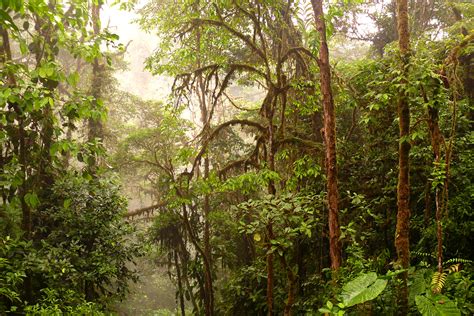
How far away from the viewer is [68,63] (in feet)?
54.7

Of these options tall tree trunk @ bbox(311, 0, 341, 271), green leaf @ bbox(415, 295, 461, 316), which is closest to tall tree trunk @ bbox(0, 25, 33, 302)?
tall tree trunk @ bbox(311, 0, 341, 271)

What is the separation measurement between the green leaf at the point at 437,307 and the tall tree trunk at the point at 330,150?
1.63 metres

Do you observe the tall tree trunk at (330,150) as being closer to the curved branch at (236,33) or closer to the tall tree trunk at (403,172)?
the tall tree trunk at (403,172)

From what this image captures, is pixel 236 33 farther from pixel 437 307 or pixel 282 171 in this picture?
pixel 437 307

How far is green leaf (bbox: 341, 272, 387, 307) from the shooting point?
2.42m

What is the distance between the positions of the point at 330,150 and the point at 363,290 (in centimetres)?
248

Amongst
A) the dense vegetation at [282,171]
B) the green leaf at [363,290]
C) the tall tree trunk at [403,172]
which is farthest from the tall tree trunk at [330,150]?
the green leaf at [363,290]

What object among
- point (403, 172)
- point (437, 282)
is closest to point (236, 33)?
point (403, 172)

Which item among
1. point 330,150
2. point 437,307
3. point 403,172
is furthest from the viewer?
point 330,150

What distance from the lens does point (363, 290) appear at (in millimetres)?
2521

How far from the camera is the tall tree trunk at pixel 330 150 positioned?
15.1ft

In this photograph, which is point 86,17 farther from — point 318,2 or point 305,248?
point 305,248

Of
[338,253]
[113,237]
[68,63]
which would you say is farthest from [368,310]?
[68,63]

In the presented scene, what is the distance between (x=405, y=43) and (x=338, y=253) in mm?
2532
